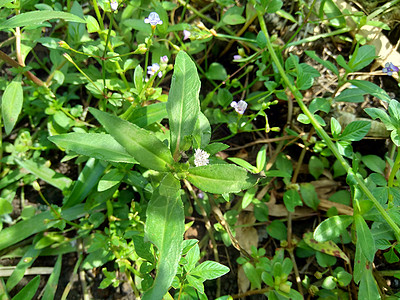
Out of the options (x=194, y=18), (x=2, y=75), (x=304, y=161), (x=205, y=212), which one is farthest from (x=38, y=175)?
(x=304, y=161)

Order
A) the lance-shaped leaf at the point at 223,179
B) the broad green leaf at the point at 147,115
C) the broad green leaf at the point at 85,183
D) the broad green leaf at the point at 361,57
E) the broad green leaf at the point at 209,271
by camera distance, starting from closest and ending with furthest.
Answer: the lance-shaped leaf at the point at 223,179 < the broad green leaf at the point at 209,271 < the broad green leaf at the point at 147,115 < the broad green leaf at the point at 361,57 < the broad green leaf at the point at 85,183

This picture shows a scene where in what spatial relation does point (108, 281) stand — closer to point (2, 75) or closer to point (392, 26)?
point (2, 75)

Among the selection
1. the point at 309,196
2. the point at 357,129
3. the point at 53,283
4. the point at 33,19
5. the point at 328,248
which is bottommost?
the point at 53,283

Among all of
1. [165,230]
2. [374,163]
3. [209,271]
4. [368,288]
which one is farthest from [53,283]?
[374,163]

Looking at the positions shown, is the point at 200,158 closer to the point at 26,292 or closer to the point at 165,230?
the point at 165,230

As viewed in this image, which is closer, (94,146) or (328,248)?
(94,146)

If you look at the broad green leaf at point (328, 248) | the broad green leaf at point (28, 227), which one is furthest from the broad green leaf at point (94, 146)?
the broad green leaf at point (328, 248)

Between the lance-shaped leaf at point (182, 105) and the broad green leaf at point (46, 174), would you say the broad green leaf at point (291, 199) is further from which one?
the broad green leaf at point (46, 174)
